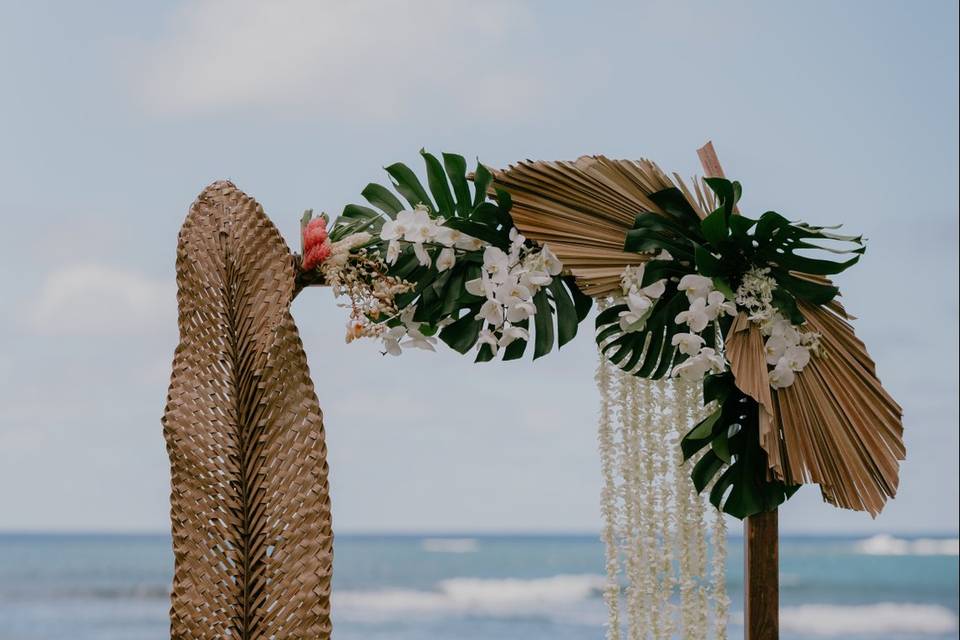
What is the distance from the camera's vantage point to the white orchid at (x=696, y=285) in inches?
115

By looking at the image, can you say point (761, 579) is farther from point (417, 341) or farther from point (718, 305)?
point (417, 341)

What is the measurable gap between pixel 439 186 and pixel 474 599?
13.9 m

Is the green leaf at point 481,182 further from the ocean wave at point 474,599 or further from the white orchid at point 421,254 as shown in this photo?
the ocean wave at point 474,599

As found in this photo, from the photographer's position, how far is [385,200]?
3.18m

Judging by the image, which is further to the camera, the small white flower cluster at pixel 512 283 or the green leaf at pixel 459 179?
the green leaf at pixel 459 179

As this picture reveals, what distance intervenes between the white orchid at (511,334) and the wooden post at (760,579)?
32.9 inches

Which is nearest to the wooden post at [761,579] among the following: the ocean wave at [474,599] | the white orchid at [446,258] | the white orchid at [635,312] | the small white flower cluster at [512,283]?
the white orchid at [635,312]

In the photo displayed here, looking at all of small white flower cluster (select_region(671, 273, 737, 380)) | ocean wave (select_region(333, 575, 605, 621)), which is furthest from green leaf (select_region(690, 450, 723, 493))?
ocean wave (select_region(333, 575, 605, 621))

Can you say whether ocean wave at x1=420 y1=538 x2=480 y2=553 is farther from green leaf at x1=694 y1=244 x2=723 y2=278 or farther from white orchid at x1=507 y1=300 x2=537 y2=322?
green leaf at x1=694 y1=244 x2=723 y2=278

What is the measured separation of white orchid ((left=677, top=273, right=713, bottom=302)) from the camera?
293 centimetres

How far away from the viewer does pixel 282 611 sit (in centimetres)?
272

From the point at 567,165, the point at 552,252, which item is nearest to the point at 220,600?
the point at 552,252

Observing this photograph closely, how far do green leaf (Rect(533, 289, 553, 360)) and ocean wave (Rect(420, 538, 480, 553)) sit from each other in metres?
18.4

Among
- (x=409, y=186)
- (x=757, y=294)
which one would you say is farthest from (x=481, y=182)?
(x=757, y=294)
